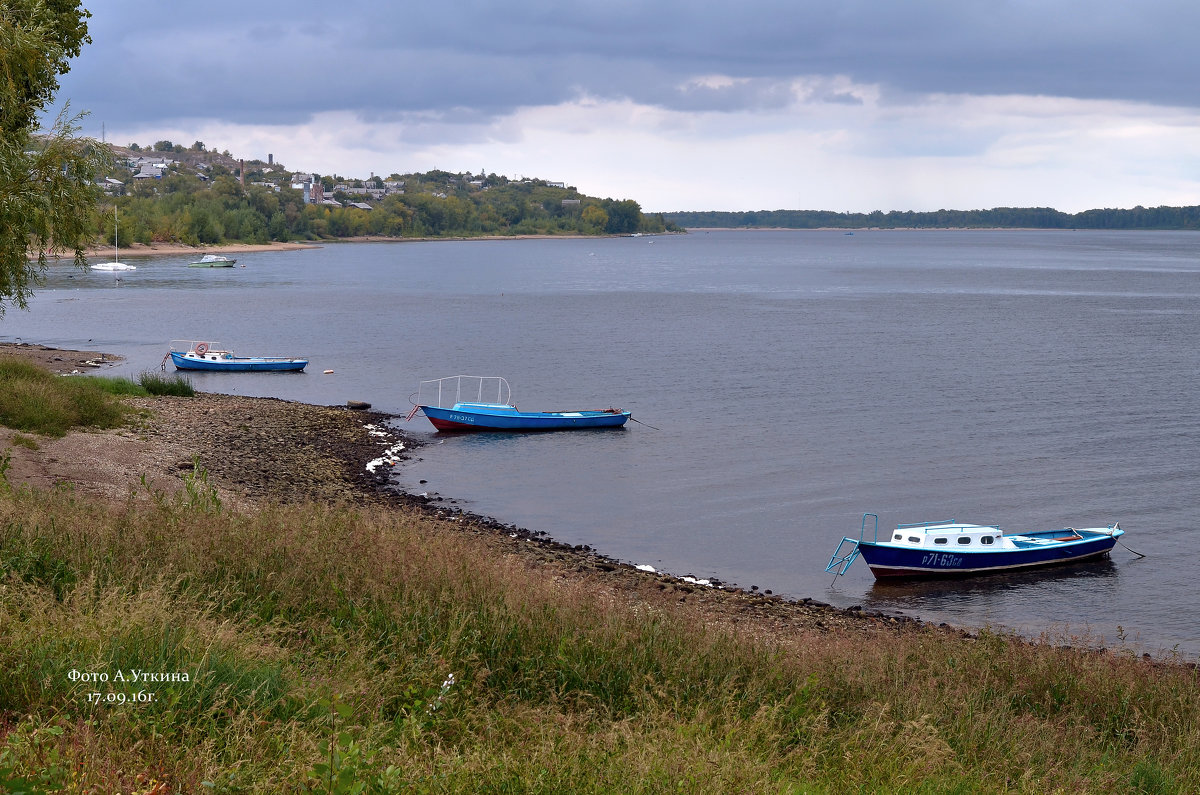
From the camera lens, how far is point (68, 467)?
2162 centimetres

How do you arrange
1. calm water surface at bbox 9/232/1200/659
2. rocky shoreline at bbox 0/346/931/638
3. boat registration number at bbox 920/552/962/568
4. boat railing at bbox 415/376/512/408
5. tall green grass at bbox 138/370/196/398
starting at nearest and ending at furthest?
1. rocky shoreline at bbox 0/346/931/638
2. boat registration number at bbox 920/552/962/568
3. calm water surface at bbox 9/232/1200/659
4. tall green grass at bbox 138/370/196/398
5. boat railing at bbox 415/376/512/408

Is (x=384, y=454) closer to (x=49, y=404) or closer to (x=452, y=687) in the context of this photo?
(x=49, y=404)

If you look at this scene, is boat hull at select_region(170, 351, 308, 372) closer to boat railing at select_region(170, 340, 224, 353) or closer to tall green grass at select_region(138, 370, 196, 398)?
boat railing at select_region(170, 340, 224, 353)

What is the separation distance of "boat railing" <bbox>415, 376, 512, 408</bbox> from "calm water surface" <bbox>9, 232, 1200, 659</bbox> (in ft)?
4.54

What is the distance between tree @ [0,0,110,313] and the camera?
1736cm

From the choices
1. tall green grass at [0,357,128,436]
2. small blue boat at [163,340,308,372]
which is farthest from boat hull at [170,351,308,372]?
tall green grass at [0,357,128,436]

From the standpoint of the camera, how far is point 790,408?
44.1m

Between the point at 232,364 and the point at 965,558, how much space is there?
40644 mm

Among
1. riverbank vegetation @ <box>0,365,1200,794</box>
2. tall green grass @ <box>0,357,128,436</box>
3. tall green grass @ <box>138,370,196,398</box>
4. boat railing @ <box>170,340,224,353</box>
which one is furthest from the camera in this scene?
boat railing @ <box>170,340,224,353</box>

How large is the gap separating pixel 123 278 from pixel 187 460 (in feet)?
348

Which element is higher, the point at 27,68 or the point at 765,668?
the point at 27,68

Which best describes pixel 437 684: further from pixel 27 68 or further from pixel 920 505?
pixel 920 505

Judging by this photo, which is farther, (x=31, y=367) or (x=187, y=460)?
(x=31, y=367)

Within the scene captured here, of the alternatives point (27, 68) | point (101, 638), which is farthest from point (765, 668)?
point (27, 68)
